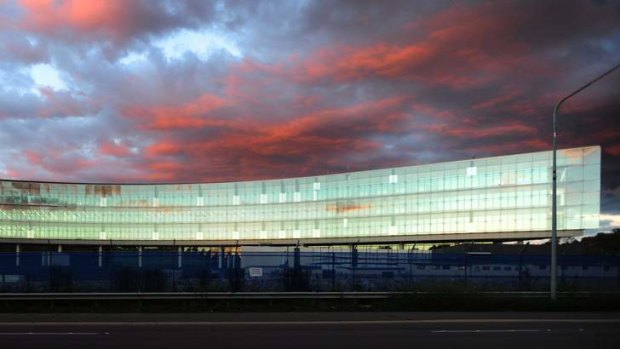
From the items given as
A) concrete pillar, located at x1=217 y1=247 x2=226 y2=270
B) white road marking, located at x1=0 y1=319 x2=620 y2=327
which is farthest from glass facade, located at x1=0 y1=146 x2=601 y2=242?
white road marking, located at x1=0 y1=319 x2=620 y2=327

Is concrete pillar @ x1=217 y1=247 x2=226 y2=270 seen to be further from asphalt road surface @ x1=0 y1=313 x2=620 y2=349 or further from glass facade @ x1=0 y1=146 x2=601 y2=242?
glass facade @ x1=0 y1=146 x2=601 y2=242

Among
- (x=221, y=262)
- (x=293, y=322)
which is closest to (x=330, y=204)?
(x=221, y=262)

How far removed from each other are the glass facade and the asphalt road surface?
69942 mm

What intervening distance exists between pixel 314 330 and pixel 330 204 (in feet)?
299

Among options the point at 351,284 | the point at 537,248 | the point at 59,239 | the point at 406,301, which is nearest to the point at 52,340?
the point at 406,301

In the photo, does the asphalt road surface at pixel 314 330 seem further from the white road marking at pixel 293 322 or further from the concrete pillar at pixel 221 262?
the concrete pillar at pixel 221 262

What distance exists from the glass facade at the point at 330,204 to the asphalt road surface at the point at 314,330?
69942mm

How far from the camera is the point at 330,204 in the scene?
4240 inches

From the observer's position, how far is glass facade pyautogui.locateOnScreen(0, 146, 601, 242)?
284 feet

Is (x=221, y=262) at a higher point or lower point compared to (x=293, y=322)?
higher

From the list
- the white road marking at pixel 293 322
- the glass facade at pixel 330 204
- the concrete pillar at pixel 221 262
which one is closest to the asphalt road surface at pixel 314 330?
the white road marking at pixel 293 322

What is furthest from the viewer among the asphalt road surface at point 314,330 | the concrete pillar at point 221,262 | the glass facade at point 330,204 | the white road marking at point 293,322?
the glass facade at point 330,204

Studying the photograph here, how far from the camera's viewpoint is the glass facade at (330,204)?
3413 inches

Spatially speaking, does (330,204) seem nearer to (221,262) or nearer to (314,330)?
(221,262)
